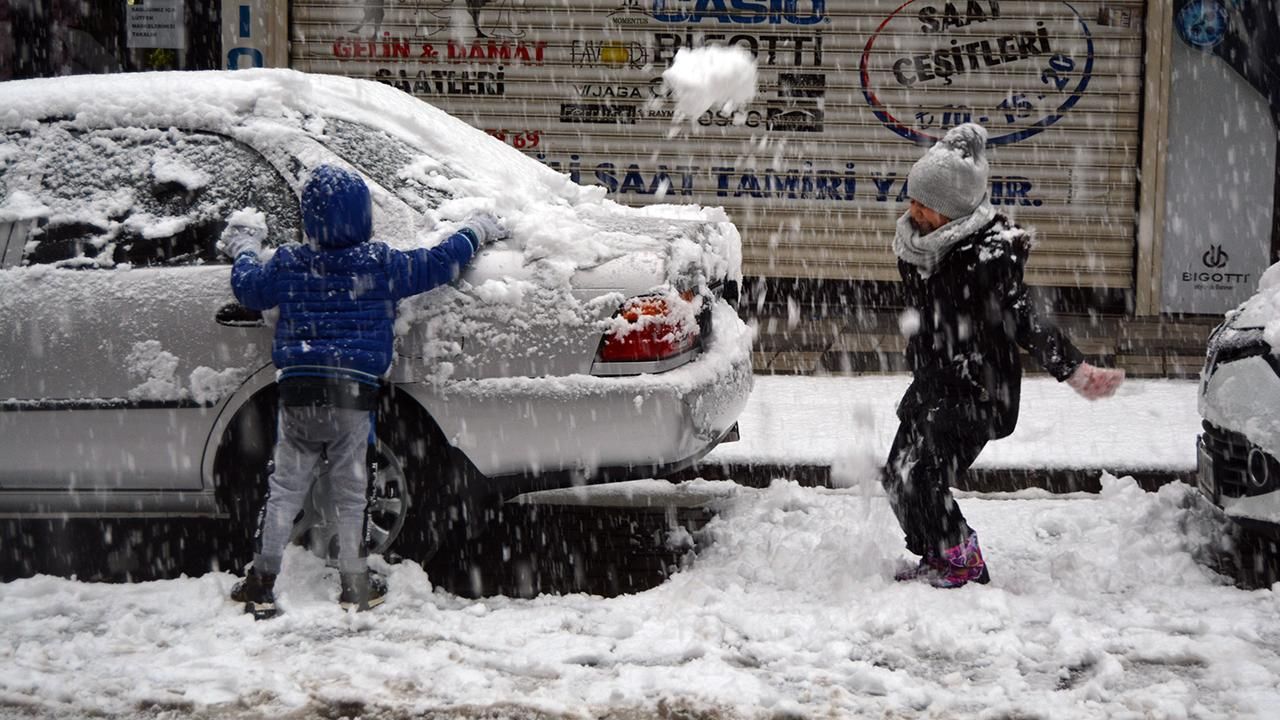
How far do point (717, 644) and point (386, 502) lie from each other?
139 centimetres

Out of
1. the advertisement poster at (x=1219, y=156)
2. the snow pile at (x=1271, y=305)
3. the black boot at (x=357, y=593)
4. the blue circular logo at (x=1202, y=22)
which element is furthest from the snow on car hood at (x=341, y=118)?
the blue circular logo at (x=1202, y=22)

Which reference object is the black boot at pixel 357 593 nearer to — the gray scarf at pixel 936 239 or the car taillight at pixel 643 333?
the car taillight at pixel 643 333

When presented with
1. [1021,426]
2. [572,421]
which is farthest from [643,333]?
[1021,426]

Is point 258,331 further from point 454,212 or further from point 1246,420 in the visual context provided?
point 1246,420

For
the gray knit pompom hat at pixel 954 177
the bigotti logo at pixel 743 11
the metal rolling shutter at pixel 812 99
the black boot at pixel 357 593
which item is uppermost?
the bigotti logo at pixel 743 11

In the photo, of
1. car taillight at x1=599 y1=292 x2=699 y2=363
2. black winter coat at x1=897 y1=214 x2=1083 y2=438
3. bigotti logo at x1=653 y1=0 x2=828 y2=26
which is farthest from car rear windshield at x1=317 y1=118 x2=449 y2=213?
bigotti logo at x1=653 y1=0 x2=828 y2=26

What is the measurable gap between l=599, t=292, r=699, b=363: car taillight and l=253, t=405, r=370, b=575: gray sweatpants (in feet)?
2.89

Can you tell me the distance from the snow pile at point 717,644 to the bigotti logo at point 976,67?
6569 millimetres

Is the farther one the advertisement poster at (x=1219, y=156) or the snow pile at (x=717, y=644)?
the advertisement poster at (x=1219, y=156)

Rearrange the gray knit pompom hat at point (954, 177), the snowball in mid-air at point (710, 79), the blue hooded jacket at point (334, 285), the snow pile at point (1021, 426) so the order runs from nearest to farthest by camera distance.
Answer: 1. the blue hooded jacket at point (334, 285)
2. the gray knit pompom hat at point (954, 177)
3. the snow pile at point (1021, 426)
4. the snowball in mid-air at point (710, 79)

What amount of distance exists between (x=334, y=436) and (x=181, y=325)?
74 cm

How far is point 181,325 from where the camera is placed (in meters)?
4.70

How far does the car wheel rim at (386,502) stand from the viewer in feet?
15.7

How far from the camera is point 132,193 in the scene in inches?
195
